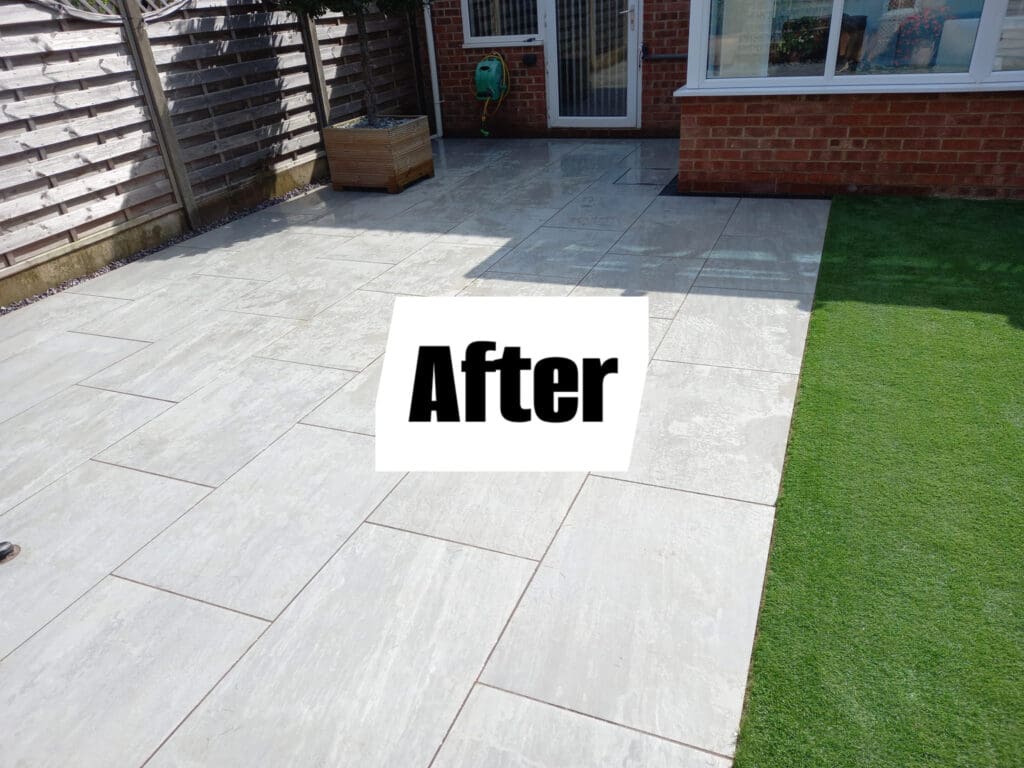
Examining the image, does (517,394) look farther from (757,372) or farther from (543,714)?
(543,714)

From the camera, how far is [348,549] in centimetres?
250

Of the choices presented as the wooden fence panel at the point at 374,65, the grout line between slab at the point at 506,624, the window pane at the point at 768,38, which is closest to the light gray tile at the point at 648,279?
the grout line between slab at the point at 506,624

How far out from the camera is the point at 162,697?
2.00 meters

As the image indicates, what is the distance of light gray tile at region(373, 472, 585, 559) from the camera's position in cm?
251

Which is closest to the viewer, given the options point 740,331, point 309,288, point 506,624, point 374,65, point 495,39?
point 506,624

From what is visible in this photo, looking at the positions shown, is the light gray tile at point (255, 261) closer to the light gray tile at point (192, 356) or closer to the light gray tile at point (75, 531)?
the light gray tile at point (192, 356)

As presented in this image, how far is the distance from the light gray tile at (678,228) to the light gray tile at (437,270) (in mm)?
966

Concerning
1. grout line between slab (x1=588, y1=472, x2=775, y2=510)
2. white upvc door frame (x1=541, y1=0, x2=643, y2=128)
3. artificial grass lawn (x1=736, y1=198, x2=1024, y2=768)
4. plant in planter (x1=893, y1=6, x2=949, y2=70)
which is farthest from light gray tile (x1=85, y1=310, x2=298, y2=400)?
white upvc door frame (x1=541, y1=0, x2=643, y2=128)

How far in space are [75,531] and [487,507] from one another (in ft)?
4.96

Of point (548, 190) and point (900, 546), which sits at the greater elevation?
point (548, 190)

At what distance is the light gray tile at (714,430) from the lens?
271cm

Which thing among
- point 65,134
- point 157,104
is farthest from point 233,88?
point 65,134

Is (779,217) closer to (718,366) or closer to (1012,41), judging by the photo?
(1012,41)

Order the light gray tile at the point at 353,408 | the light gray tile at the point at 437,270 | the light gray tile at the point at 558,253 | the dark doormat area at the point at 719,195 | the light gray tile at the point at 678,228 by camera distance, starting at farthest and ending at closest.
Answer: the dark doormat area at the point at 719,195, the light gray tile at the point at 678,228, the light gray tile at the point at 558,253, the light gray tile at the point at 437,270, the light gray tile at the point at 353,408
